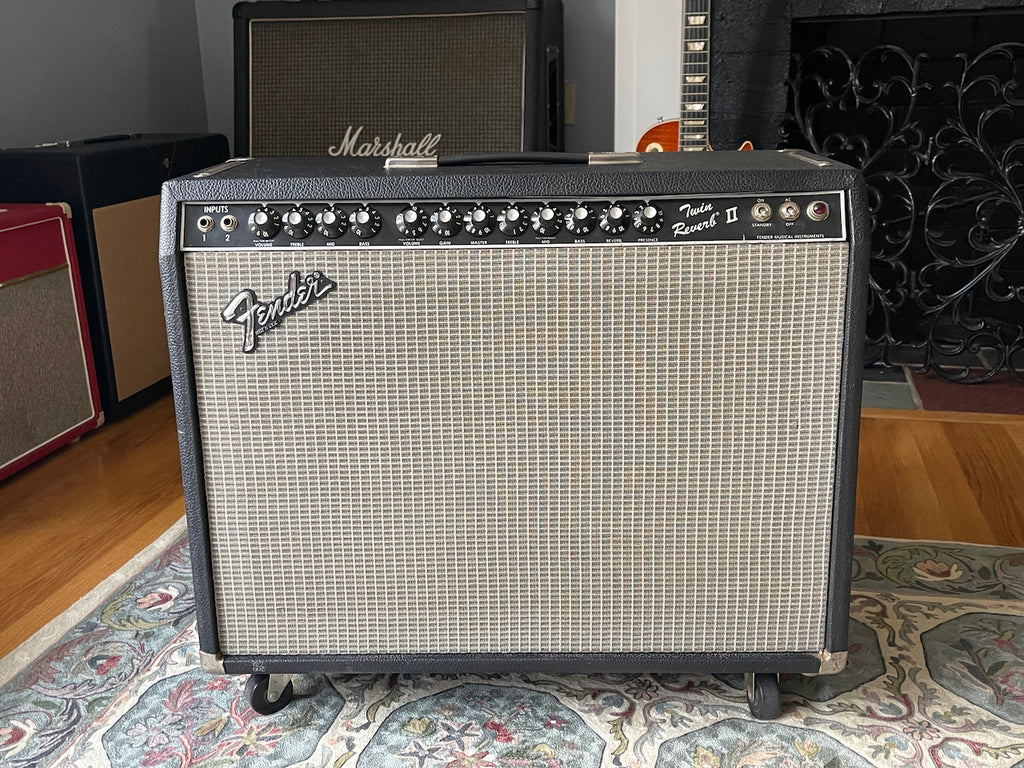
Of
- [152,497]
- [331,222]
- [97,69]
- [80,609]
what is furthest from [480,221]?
[97,69]

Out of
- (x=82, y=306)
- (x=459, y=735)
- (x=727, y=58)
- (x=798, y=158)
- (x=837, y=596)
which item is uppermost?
(x=727, y=58)

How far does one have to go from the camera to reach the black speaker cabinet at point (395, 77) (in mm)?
2133

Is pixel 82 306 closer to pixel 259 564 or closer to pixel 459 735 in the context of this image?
pixel 259 564

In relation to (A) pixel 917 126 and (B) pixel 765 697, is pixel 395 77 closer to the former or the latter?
(A) pixel 917 126

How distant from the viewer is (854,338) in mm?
940

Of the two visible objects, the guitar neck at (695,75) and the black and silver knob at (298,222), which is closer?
the black and silver knob at (298,222)

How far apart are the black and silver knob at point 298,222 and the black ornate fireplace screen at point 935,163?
1401mm

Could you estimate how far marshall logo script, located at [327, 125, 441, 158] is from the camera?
2.17m

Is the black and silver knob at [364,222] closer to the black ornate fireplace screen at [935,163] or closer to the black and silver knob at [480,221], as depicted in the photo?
the black and silver knob at [480,221]

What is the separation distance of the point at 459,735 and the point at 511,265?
497 millimetres

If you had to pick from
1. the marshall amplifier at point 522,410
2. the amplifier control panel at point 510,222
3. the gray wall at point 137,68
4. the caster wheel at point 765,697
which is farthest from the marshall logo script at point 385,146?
the caster wheel at point 765,697

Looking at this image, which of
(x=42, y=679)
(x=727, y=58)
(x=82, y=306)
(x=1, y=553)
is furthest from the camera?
(x=727, y=58)

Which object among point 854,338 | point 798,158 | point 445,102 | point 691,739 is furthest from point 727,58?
point 691,739

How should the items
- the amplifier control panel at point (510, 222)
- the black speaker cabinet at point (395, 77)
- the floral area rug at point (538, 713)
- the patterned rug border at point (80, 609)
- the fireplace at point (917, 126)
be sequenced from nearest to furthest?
1. the amplifier control panel at point (510, 222)
2. the floral area rug at point (538, 713)
3. the patterned rug border at point (80, 609)
4. the fireplace at point (917, 126)
5. the black speaker cabinet at point (395, 77)
